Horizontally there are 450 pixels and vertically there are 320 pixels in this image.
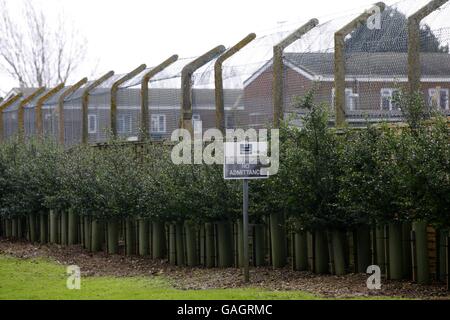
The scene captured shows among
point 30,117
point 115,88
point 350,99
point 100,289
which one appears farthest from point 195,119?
point 30,117

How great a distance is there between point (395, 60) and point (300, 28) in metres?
2.92

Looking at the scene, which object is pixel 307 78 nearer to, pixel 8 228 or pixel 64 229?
pixel 64 229

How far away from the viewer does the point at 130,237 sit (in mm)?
20375

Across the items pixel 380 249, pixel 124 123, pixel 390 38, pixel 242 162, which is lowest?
pixel 380 249

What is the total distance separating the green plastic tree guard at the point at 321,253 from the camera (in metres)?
15.5

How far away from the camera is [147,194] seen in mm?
18531

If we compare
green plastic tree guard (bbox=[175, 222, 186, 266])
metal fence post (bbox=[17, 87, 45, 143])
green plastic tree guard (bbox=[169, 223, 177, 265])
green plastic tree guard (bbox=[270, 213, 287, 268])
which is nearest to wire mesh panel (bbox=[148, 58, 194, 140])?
green plastic tree guard (bbox=[169, 223, 177, 265])

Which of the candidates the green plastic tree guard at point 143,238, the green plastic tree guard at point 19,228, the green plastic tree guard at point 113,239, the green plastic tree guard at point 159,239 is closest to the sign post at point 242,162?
the green plastic tree guard at point 159,239

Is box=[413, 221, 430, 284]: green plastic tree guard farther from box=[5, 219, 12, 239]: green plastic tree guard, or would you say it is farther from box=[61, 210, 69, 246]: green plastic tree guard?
box=[5, 219, 12, 239]: green plastic tree guard

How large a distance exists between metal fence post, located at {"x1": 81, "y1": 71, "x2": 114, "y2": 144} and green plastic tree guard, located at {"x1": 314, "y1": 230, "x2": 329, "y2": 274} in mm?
10655

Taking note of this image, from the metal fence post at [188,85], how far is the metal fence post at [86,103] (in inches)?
191

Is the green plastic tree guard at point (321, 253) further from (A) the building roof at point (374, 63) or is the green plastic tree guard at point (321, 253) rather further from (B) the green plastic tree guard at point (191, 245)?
(B) the green plastic tree guard at point (191, 245)

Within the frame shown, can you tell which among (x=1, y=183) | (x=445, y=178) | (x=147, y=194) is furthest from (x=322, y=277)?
(x=1, y=183)

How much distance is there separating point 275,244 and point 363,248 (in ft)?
6.27
